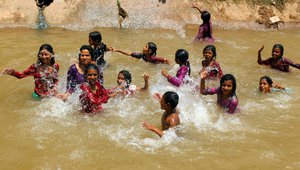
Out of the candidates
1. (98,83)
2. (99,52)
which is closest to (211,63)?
(99,52)

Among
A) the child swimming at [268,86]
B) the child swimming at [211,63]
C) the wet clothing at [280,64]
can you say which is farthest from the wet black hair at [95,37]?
the wet clothing at [280,64]

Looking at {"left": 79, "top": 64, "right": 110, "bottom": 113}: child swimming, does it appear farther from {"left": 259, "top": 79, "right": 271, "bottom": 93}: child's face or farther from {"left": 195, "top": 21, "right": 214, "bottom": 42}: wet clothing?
{"left": 195, "top": 21, "right": 214, "bottom": 42}: wet clothing

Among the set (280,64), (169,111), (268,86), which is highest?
(280,64)

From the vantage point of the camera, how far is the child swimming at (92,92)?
619cm

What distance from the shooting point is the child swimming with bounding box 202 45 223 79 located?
25.4 feet

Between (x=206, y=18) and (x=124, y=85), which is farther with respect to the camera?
(x=206, y=18)

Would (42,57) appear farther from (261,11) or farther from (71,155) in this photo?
(261,11)

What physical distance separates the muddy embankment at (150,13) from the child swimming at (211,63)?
461 centimetres

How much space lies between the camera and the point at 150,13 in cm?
1272

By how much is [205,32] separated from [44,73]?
17.3 feet

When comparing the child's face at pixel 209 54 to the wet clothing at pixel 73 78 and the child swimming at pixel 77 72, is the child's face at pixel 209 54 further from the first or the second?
the wet clothing at pixel 73 78

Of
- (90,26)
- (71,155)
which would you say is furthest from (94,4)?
(71,155)

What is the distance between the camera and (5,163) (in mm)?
5145

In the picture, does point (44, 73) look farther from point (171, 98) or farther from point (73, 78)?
point (171, 98)
